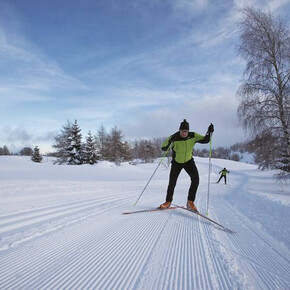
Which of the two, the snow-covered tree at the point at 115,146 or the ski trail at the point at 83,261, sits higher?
the snow-covered tree at the point at 115,146

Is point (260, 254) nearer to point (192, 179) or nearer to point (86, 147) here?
point (192, 179)

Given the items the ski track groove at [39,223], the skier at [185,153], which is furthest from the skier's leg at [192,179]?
the ski track groove at [39,223]

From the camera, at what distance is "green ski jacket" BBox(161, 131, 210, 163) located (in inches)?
197

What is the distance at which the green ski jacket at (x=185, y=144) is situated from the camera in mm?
5000

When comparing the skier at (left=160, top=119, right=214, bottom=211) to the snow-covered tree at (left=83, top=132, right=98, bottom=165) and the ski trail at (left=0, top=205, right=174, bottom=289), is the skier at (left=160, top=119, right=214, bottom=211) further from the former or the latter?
the snow-covered tree at (left=83, top=132, right=98, bottom=165)

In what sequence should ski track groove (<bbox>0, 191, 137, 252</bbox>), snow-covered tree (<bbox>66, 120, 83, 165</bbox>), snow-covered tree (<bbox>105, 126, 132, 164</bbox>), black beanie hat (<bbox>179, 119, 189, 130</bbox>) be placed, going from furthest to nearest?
snow-covered tree (<bbox>105, 126, 132, 164</bbox>) → snow-covered tree (<bbox>66, 120, 83, 165</bbox>) → black beanie hat (<bbox>179, 119, 189, 130</bbox>) → ski track groove (<bbox>0, 191, 137, 252</bbox>)

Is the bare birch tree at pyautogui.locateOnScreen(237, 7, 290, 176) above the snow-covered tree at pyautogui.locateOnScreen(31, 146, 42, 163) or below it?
above

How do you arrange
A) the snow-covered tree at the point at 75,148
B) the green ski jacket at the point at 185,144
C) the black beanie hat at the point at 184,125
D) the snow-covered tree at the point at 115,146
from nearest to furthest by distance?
the black beanie hat at the point at 184,125 → the green ski jacket at the point at 185,144 → the snow-covered tree at the point at 75,148 → the snow-covered tree at the point at 115,146

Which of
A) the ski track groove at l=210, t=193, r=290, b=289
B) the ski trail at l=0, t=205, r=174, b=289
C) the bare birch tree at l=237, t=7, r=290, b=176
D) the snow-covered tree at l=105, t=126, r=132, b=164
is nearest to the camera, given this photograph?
the ski trail at l=0, t=205, r=174, b=289

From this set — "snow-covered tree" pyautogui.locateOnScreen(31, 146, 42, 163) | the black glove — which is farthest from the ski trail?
"snow-covered tree" pyautogui.locateOnScreen(31, 146, 42, 163)

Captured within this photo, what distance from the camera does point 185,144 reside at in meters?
5.00

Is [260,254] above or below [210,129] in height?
below

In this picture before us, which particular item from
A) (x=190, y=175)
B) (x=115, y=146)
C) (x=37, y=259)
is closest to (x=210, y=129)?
(x=190, y=175)

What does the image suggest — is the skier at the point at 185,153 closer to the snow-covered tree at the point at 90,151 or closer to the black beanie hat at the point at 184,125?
the black beanie hat at the point at 184,125
